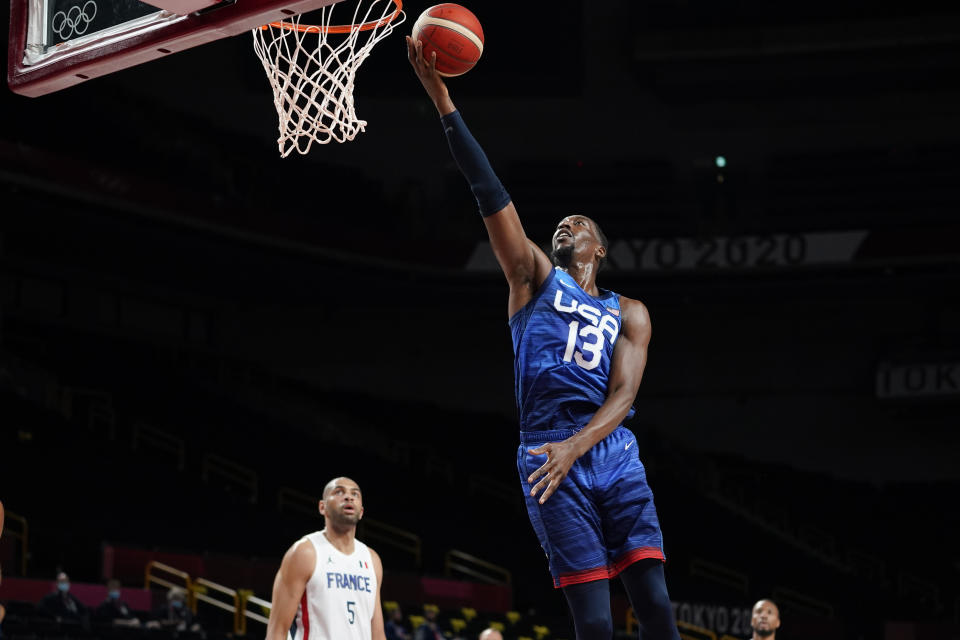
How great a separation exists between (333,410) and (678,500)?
6.12 metres

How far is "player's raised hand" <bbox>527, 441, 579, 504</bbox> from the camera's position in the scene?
4.03m

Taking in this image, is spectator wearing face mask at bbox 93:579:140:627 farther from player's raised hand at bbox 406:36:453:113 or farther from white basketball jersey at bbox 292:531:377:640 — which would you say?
player's raised hand at bbox 406:36:453:113

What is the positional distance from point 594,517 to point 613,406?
0.36 metres

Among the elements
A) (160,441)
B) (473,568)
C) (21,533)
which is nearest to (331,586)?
(21,533)

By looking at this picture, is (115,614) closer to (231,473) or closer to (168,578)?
(168,578)

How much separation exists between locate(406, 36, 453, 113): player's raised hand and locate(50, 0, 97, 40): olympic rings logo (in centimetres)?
190

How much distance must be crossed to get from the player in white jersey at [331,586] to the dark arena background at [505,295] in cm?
919

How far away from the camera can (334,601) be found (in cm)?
650

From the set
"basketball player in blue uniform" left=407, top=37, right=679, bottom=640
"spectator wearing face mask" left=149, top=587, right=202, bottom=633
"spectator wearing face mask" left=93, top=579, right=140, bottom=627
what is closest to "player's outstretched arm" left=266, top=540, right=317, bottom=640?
"basketball player in blue uniform" left=407, top=37, right=679, bottom=640

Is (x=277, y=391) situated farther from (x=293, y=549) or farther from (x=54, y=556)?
(x=293, y=549)

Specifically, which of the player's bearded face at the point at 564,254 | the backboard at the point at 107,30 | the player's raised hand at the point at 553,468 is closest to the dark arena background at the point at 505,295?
the backboard at the point at 107,30

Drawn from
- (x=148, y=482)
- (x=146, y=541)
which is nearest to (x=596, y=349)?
(x=146, y=541)

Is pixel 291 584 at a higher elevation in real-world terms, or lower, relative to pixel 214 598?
lower

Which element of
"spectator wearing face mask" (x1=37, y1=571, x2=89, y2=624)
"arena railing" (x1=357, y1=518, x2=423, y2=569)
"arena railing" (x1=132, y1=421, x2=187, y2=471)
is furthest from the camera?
"arena railing" (x1=132, y1=421, x2=187, y2=471)
